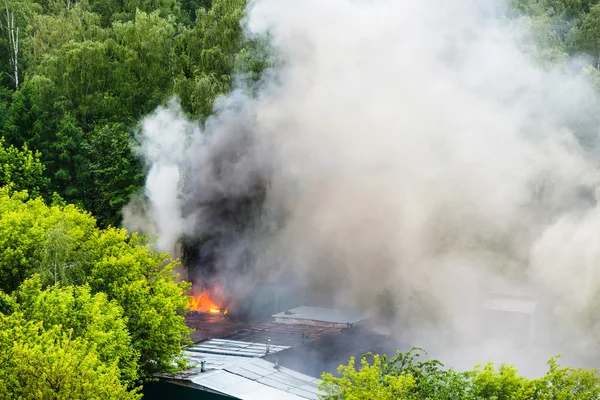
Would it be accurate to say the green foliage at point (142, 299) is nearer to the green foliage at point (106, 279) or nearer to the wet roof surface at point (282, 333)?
the green foliage at point (106, 279)

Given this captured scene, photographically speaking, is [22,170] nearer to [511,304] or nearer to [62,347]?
[62,347]

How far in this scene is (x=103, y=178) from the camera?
43.7 metres

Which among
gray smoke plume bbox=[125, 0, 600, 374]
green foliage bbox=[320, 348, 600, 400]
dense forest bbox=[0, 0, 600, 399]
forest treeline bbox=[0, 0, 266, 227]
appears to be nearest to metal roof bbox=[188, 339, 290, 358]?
dense forest bbox=[0, 0, 600, 399]

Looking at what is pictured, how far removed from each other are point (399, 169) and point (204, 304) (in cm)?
1346

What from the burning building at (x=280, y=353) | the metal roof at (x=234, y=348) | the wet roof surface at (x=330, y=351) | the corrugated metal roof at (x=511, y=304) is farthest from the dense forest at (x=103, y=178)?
the wet roof surface at (x=330, y=351)

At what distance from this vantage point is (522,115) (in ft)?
119

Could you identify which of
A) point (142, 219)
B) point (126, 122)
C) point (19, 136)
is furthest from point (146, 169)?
point (19, 136)

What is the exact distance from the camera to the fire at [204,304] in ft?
132

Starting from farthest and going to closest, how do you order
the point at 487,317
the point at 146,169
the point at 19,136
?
the point at 19,136 → the point at 146,169 → the point at 487,317

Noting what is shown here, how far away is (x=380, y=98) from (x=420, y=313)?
35.9 feet

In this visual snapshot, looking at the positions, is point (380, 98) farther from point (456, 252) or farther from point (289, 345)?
point (289, 345)

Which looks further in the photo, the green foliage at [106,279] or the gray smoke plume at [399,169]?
the gray smoke plume at [399,169]

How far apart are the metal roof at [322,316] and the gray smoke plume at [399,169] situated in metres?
1.49

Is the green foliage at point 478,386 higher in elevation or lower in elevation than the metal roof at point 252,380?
lower
